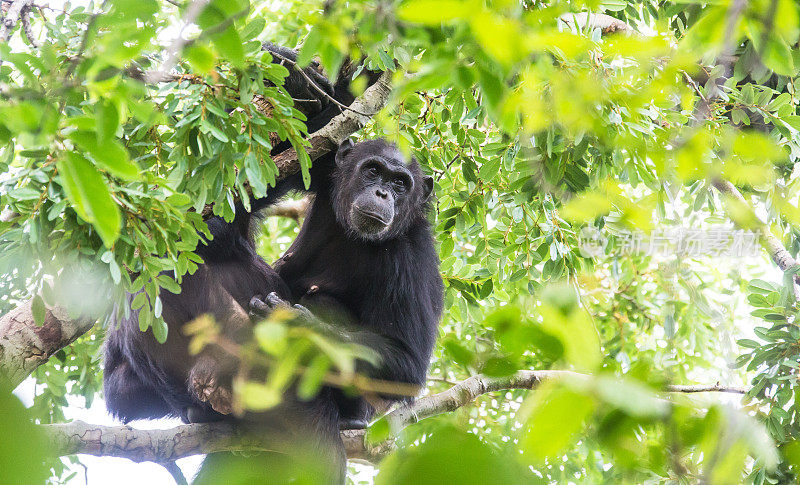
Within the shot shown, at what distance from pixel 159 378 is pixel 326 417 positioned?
0.96 metres

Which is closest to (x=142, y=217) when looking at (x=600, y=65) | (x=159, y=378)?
(x=159, y=378)

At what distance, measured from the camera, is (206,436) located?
3662mm

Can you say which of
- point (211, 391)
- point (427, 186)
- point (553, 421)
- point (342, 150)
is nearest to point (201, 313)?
point (211, 391)

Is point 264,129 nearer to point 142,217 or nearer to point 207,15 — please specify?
point 142,217

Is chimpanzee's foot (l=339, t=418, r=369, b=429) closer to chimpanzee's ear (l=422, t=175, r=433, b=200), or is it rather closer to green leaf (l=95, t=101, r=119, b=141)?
chimpanzee's ear (l=422, t=175, r=433, b=200)

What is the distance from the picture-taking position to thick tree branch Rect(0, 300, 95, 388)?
3.23m

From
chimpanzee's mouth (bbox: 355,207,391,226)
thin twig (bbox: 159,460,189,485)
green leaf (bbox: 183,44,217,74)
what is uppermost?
green leaf (bbox: 183,44,217,74)

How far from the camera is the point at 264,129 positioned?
2.84 m

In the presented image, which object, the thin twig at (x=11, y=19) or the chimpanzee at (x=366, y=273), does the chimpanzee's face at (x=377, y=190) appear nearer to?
the chimpanzee at (x=366, y=273)

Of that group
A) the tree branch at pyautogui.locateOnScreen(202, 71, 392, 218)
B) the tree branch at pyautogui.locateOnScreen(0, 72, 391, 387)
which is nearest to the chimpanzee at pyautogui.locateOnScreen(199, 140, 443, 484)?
the tree branch at pyautogui.locateOnScreen(202, 71, 392, 218)

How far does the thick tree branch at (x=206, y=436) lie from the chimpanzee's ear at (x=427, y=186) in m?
1.28

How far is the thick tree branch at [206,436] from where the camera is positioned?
10.7 feet

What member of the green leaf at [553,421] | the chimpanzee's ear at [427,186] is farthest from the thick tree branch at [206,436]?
the green leaf at [553,421]

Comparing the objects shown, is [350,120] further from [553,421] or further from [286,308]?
[553,421]
